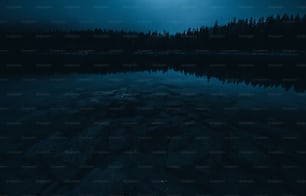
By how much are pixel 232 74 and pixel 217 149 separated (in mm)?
7782

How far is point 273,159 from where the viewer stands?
4438 millimetres

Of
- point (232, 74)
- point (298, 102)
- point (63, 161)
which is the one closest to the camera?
point (63, 161)

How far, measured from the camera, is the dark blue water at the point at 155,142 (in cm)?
383

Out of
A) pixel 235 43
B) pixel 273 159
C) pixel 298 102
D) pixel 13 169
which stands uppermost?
pixel 235 43

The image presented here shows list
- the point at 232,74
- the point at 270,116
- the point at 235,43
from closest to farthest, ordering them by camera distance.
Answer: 1. the point at 270,116
2. the point at 232,74
3. the point at 235,43

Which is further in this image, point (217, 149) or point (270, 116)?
point (270, 116)

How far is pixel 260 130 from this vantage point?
5.64 meters

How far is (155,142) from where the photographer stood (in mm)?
5195

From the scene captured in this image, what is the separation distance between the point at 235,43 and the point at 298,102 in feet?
100

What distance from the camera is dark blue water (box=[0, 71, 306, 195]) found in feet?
12.6

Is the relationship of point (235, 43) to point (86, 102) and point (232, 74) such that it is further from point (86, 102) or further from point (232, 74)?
point (86, 102)

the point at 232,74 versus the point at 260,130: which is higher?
the point at 232,74

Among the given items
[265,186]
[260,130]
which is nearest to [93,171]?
[265,186]

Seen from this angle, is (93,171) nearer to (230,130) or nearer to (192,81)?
(230,130)
